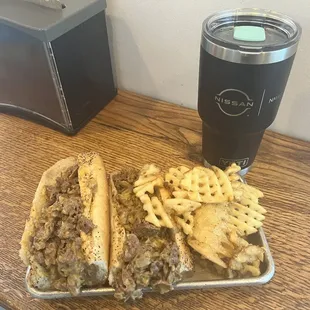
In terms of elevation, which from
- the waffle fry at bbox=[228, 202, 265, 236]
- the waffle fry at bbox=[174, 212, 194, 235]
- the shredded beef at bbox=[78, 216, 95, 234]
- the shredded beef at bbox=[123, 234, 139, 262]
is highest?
the shredded beef at bbox=[78, 216, 95, 234]

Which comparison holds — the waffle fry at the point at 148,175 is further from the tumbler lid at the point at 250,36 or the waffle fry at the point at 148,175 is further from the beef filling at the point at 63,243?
the tumbler lid at the point at 250,36

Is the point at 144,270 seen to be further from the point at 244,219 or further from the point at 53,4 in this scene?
the point at 53,4

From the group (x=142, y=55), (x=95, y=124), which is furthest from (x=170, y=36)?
(x=95, y=124)

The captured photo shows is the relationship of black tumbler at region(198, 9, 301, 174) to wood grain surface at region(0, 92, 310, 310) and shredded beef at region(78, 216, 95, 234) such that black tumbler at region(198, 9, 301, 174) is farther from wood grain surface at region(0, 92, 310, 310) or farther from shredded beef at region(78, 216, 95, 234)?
shredded beef at region(78, 216, 95, 234)

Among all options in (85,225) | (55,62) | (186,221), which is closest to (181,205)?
(186,221)

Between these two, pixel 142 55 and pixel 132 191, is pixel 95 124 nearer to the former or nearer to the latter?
pixel 142 55

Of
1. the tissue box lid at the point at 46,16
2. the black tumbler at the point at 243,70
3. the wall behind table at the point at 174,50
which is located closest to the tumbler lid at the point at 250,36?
the black tumbler at the point at 243,70

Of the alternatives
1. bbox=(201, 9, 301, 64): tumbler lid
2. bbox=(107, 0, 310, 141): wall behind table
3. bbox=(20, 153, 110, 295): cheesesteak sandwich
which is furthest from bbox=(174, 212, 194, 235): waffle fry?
bbox=(107, 0, 310, 141): wall behind table
